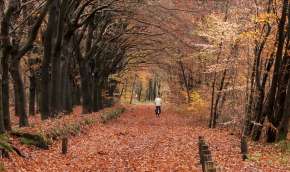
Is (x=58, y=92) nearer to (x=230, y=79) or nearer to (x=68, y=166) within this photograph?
(x=68, y=166)

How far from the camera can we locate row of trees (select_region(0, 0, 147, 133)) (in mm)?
17797

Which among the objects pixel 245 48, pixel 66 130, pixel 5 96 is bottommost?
pixel 66 130

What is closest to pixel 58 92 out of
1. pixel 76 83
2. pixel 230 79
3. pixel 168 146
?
pixel 168 146

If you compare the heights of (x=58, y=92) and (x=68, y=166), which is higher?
(x=58, y=92)

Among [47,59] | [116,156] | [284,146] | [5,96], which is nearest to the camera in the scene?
[116,156]

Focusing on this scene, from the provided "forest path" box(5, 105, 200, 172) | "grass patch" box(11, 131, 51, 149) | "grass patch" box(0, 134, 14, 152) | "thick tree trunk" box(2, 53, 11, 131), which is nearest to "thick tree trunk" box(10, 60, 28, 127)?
"thick tree trunk" box(2, 53, 11, 131)

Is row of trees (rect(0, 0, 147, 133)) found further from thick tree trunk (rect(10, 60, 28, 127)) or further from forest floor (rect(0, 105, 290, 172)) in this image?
forest floor (rect(0, 105, 290, 172))

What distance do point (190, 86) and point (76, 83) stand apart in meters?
12.7

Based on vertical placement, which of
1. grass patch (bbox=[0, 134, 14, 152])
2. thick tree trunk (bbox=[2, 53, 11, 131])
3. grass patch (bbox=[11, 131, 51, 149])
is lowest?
grass patch (bbox=[11, 131, 51, 149])

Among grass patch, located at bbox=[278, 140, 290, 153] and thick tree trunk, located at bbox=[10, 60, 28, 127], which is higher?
thick tree trunk, located at bbox=[10, 60, 28, 127]

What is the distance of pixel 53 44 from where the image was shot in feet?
71.6

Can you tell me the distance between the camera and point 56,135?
717 inches

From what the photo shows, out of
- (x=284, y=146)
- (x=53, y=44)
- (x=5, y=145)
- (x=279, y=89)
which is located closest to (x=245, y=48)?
(x=279, y=89)

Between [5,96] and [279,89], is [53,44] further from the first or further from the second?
[279,89]
